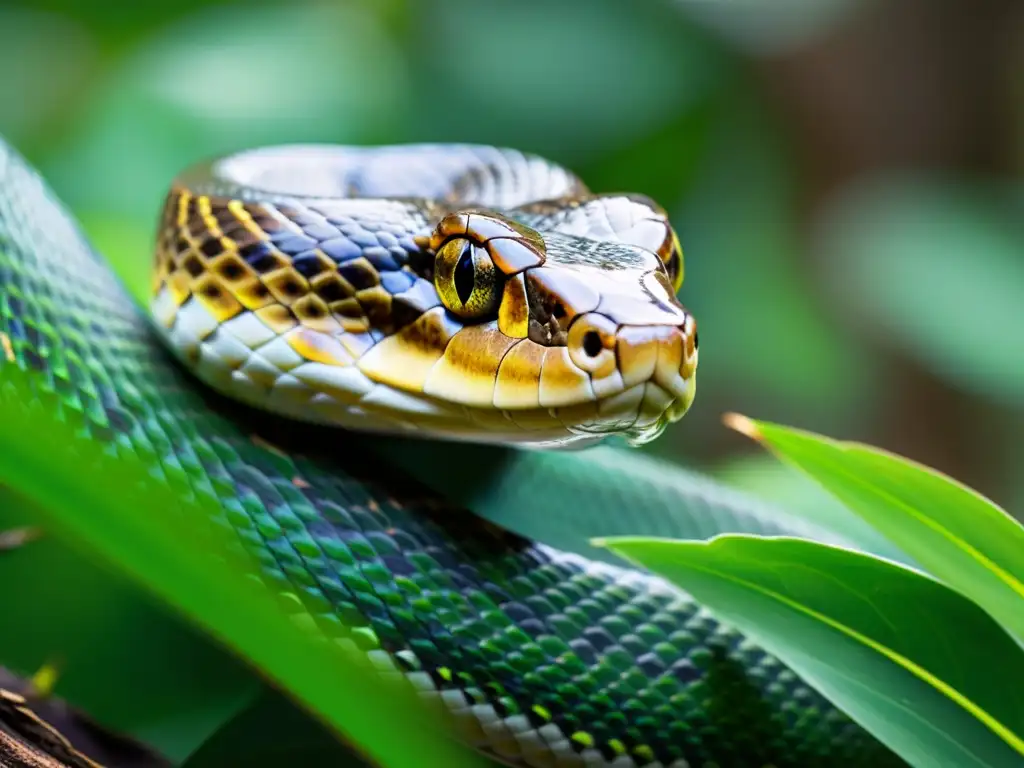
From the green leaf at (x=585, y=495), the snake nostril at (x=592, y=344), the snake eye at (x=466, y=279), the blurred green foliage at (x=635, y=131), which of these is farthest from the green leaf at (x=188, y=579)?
the blurred green foliage at (x=635, y=131)

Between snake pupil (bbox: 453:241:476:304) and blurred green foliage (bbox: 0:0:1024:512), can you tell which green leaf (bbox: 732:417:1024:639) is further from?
blurred green foliage (bbox: 0:0:1024:512)

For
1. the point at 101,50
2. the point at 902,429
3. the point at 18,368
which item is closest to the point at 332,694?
the point at 18,368

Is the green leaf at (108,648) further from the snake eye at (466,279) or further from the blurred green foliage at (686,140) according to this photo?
the blurred green foliage at (686,140)

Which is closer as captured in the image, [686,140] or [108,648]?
[108,648]

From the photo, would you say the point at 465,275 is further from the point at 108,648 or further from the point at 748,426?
the point at 108,648

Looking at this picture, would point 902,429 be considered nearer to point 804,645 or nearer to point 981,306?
point 981,306

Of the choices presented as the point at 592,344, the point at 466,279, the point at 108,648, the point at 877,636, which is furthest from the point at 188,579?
the point at 108,648

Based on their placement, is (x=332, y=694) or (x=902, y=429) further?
(x=902, y=429)

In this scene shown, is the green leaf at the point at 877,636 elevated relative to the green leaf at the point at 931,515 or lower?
lower
